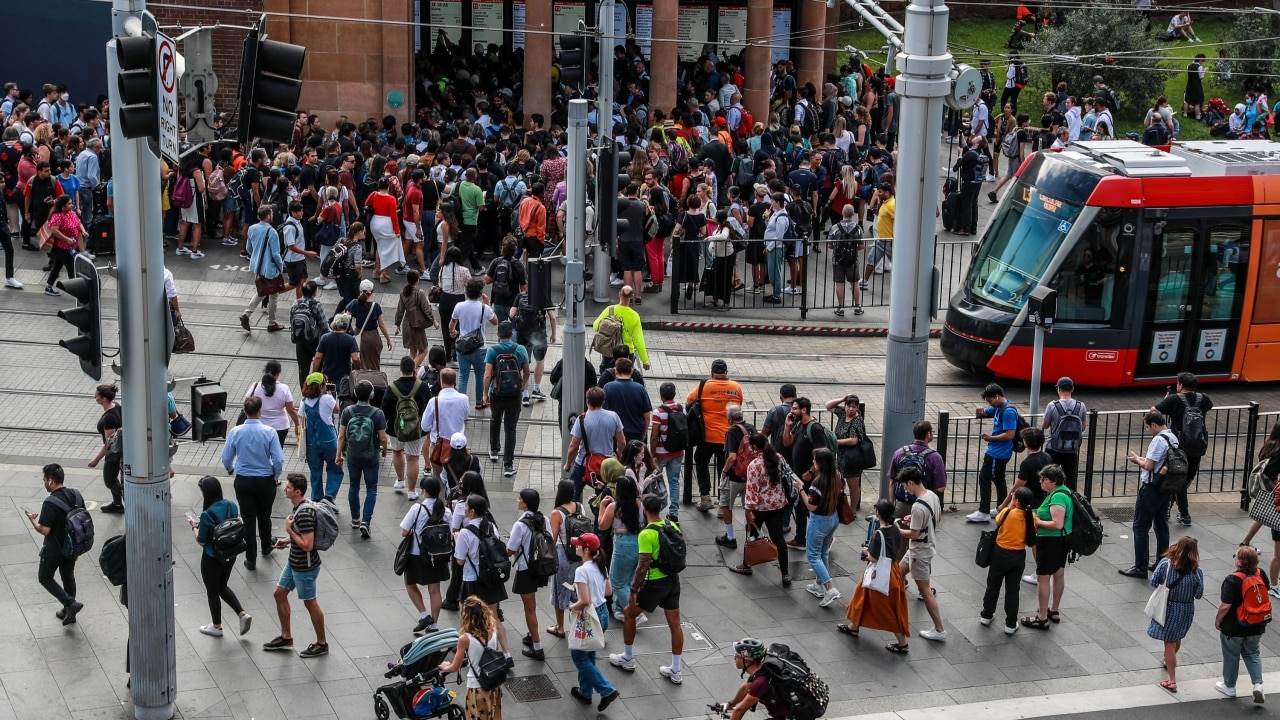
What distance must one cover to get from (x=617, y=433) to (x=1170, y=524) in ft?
18.9

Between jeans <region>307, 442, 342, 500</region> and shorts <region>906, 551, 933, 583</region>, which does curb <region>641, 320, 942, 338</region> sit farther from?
shorts <region>906, 551, 933, 583</region>

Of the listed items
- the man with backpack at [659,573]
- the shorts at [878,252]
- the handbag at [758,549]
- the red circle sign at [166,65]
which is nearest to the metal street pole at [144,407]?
the red circle sign at [166,65]

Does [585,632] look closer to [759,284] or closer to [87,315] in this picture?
[87,315]

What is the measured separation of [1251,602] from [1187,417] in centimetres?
385

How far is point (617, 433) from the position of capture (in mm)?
14547

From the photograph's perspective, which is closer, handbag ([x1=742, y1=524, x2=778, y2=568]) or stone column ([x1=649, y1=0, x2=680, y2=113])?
handbag ([x1=742, y1=524, x2=778, y2=568])

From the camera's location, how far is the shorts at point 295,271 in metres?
20.2

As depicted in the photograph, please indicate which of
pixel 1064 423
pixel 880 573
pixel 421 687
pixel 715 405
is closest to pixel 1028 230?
pixel 1064 423

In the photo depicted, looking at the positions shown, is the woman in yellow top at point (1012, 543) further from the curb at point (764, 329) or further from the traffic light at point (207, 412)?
the curb at point (764, 329)

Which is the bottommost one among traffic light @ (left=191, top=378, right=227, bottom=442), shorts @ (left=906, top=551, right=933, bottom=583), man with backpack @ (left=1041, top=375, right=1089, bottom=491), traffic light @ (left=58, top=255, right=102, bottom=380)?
shorts @ (left=906, top=551, right=933, bottom=583)

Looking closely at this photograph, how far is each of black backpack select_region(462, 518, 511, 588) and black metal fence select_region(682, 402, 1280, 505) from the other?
12.8 feet

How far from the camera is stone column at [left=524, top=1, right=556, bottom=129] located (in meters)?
29.8

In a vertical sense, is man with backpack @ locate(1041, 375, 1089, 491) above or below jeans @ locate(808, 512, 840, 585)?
above

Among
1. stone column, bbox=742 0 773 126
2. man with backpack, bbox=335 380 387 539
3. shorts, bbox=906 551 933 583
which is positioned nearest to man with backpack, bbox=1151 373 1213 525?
shorts, bbox=906 551 933 583
